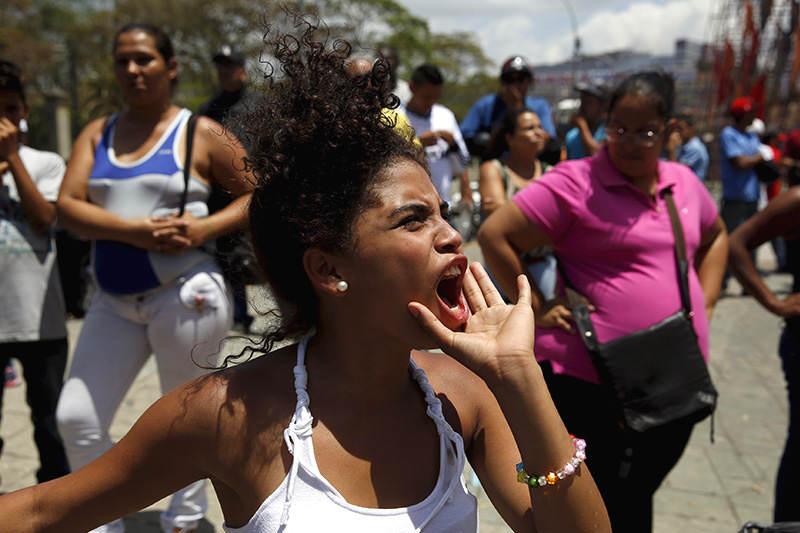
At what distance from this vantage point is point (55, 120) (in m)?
18.0

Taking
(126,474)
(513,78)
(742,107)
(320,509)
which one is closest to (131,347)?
(126,474)

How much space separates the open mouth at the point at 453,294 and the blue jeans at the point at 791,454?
2.25 m

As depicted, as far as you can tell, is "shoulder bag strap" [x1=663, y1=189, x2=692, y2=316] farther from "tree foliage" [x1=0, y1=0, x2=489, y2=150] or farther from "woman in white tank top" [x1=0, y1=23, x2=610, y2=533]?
"tree foliage" [x1=0, y1=0, x2=489, y2=150]

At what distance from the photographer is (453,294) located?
1.59 m

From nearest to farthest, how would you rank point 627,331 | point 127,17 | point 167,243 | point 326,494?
point 326,494, point 627,331, point 167,243, point 127,17

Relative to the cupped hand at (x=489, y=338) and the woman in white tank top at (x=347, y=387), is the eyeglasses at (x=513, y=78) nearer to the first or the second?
the woman in white tank top at (x=347, y=387)

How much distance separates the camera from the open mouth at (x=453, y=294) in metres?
1.53

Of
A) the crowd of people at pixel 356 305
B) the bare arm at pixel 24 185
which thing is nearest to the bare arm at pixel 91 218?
the crowd of people at pixel 356 305

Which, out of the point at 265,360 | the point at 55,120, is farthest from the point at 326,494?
the point at 55,120

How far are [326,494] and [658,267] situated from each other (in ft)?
5.76

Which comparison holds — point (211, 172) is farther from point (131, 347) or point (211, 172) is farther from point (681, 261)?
point (681, 261)

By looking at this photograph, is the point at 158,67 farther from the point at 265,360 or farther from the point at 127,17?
the point at 127,17

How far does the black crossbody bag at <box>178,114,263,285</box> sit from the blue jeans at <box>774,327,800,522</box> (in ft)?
7.72

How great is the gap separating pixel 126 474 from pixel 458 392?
734 millimetres
